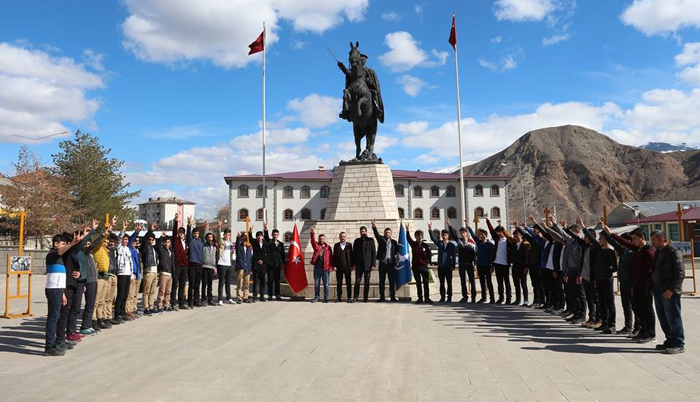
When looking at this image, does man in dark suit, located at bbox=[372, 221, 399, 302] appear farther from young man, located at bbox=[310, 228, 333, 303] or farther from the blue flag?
young man, located at bbox=[310, 228, 333, 303]

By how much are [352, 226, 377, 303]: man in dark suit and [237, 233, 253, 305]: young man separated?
9.27 ft

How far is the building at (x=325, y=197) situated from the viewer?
53594 millimetres

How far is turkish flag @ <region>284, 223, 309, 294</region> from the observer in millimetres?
12930

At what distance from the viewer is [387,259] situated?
476 inches

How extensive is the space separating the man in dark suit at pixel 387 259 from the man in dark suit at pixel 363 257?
0.21 metres

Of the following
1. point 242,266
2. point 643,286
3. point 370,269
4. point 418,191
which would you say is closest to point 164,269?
point 242,266

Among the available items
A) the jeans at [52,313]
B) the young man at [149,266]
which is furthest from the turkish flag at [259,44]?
the jeans at [52,313]

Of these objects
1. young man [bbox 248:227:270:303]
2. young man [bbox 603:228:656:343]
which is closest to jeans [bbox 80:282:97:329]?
young man [bbox 248:227:270:303]

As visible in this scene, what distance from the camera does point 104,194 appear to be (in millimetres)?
36500

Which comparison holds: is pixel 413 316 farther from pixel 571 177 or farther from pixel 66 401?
pixel 571 177

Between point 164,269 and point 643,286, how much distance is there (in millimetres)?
9248

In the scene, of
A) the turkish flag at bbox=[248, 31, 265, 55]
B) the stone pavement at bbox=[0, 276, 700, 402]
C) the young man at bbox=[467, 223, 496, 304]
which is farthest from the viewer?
the turkish flag at bbox=[248, 31, 265, 55]

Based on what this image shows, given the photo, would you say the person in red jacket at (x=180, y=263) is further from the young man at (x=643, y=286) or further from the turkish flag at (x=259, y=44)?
the turkish flag at (x=259, y=44)

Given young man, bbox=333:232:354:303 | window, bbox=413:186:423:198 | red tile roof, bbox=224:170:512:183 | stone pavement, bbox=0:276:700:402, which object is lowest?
stone pavement, bbox=0:276:700:402
